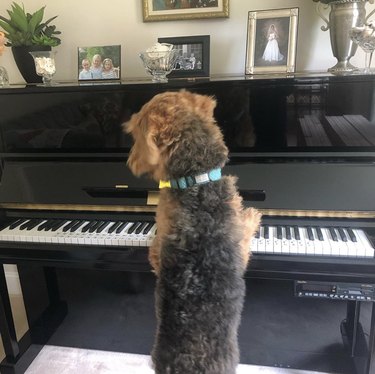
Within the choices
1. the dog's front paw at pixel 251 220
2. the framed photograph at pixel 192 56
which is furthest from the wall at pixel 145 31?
the dog's front paw at pixel 251 220

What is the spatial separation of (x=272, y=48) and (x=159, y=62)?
1.64 feet

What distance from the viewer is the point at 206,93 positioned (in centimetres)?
141

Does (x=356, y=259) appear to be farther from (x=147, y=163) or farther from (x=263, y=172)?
(x=147, y=163)

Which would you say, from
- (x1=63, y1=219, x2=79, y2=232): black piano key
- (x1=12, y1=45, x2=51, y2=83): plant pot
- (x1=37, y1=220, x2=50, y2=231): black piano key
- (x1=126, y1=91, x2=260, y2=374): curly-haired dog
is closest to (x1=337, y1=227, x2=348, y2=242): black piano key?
(x1=126, y1=91, x2=260, y2=374): curly-haired dog

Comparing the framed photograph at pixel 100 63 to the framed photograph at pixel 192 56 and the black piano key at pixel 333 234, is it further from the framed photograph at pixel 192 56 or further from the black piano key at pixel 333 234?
the black piano key at pixel 333 234

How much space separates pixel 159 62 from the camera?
4.89 feet

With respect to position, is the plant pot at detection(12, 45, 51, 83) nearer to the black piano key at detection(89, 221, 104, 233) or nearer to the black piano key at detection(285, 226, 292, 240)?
the black piano key at detection(89, 221, 104, 233)

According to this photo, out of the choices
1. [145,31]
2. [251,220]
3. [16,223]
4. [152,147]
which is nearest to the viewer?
[152,147]

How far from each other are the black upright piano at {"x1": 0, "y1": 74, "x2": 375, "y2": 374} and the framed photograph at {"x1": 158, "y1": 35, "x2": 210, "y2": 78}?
26cm

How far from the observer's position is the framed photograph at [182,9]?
1.81 m

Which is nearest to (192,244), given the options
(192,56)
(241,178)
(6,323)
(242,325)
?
(241,178)

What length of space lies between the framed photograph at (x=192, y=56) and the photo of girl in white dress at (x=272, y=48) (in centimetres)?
26

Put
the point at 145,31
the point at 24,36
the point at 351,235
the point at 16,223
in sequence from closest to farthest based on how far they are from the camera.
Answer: the point at 351,235
the point at 16,223
the point at 24,36
the point at 145,31

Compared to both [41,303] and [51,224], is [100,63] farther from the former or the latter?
[41,303]
